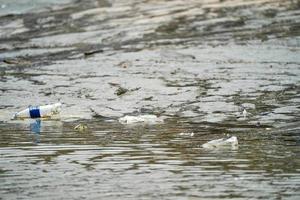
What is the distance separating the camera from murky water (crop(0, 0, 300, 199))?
6.87m

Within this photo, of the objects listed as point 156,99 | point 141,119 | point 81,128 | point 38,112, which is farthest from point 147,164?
point 156,99

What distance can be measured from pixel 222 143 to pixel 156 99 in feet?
11.5

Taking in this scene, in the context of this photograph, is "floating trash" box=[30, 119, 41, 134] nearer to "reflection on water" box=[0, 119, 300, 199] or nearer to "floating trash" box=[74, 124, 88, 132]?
"reflection on water" box=[0, 119, 300, 199]

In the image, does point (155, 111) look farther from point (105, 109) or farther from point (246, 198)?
point (246, 198)

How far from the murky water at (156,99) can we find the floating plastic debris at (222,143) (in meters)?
0.11

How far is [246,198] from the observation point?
6156 millimetres

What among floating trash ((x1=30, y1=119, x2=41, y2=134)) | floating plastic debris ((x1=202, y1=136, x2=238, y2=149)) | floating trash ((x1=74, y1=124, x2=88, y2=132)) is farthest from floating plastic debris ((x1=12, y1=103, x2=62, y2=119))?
floating plastic debris ((x1=202, y1=136, x2=238, y2=149))

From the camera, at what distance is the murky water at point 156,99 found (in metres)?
6.87

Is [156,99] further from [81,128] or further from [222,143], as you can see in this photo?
[222,143]

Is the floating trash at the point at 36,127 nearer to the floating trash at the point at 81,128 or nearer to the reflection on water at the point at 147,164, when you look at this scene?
the reflection on water at the point at 147,164

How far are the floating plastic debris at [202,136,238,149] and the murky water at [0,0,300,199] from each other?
0.36 feet

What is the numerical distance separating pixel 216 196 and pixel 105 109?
513 centimetres

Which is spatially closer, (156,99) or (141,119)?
(141,119)

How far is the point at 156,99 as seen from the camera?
11773 millimetres
